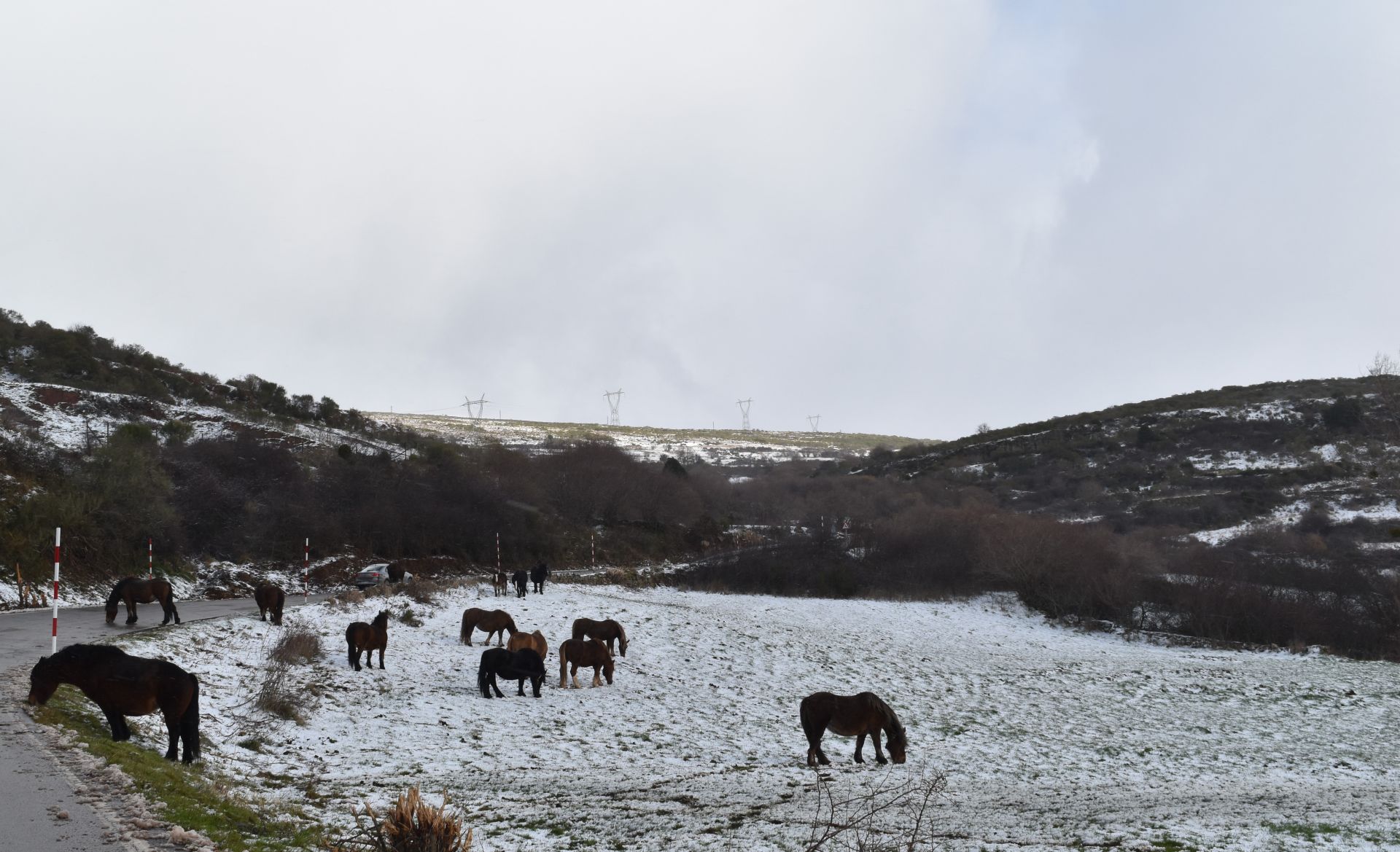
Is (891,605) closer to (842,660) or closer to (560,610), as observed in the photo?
(842,660)

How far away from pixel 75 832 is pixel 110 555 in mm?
29544

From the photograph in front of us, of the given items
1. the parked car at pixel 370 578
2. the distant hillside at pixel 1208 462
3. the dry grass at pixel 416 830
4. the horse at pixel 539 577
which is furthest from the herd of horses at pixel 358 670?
the distant hillside at pixel 1208 462

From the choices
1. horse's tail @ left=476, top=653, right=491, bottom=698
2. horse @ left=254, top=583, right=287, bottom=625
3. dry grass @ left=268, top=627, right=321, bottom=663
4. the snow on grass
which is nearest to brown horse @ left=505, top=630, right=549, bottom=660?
the snow on grass

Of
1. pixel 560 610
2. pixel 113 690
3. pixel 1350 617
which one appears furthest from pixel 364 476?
pixel 1350 617

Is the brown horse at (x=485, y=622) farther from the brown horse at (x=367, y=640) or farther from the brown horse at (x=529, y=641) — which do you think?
the brown horse at (x=367, y=640)

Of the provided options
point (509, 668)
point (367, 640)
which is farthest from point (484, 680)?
point (367, 640)

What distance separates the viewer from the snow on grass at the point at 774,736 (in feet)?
32.9

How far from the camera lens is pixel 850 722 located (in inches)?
553

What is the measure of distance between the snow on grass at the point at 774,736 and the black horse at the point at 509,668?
0.47m

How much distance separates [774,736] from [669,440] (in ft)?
491

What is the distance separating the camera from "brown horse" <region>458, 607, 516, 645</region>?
73.1ft

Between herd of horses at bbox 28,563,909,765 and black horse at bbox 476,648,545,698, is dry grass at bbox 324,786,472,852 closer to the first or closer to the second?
herd of horses at bbox 28,563,909,765

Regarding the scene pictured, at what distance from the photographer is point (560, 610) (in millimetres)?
28594

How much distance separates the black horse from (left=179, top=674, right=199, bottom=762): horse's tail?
7.85 meters
